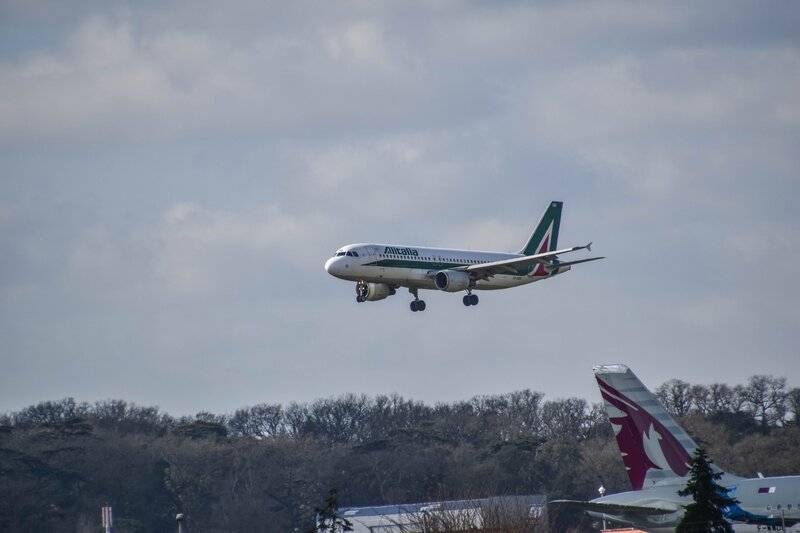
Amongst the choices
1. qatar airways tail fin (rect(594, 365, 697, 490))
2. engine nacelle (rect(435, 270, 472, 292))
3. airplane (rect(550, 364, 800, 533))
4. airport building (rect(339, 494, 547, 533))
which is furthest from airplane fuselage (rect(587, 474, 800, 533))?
engine nacelle (rect(435, 270, 472, 292))

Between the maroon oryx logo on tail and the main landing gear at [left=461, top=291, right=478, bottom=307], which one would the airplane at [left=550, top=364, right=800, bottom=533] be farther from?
the main landing gear at [left=461, top=291, right=478, bottom=307]

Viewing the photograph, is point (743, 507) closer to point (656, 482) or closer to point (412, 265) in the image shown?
point (656, 482)

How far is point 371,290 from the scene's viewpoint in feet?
262

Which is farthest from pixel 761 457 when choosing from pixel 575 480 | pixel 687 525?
pixel 687 525

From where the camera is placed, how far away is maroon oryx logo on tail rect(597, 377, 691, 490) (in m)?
41.7

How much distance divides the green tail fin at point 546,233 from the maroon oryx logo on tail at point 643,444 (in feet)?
167

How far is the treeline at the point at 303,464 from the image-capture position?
79.8m

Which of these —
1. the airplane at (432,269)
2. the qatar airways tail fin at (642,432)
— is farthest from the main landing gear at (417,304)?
the qatar airways tail fin at (642,432)

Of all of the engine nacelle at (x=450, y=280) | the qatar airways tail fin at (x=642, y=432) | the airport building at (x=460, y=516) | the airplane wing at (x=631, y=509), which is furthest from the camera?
the engine nacelle at (x=450, y=280)

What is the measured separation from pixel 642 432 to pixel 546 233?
53358 mm

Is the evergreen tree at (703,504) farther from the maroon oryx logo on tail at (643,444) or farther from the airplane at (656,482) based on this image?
the maroon oryx logo on tail at (643,444)

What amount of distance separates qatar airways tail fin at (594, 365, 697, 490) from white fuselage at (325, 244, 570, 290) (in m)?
34.6

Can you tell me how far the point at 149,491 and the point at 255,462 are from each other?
7510 millimetres

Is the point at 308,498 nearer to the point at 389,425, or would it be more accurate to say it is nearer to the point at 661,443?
the point at 389,425
